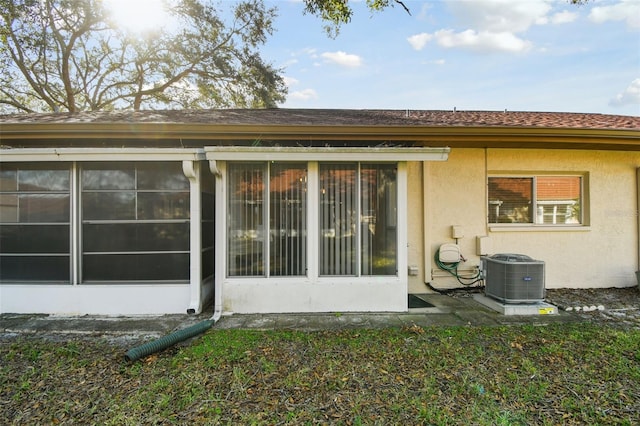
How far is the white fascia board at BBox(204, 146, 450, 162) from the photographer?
4539mm

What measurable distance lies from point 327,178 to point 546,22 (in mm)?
7330

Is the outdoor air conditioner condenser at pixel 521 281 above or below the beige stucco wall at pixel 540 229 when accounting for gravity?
below

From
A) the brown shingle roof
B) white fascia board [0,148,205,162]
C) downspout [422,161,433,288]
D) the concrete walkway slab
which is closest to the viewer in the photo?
the concrete walkway slab

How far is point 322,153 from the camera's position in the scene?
15.1ft

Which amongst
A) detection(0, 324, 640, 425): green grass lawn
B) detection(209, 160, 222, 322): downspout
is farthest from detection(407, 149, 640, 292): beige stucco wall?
detection(209, 160, 222, 322): downspout

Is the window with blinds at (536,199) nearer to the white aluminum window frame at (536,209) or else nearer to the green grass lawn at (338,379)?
the white aluminum window frame at (536,209)

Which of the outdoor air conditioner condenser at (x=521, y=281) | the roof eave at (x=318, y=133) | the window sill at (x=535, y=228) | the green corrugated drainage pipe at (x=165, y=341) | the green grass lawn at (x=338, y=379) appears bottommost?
the green grass lawn at (x=338, y=379)

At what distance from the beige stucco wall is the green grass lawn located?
2203 mm

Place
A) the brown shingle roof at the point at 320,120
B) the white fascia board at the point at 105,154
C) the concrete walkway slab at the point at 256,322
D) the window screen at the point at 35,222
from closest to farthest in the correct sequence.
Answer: the concrete walkway slab at the point at 256,322
the white fascia board at the point at 105,154
the window screen at the point at 35,222
the brown shingle roof at the point at 320,120

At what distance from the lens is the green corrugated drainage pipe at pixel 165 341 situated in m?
3.34

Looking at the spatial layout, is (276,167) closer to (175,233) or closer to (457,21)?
(175,233)

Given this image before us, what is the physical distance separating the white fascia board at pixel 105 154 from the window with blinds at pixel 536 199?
5583 mm

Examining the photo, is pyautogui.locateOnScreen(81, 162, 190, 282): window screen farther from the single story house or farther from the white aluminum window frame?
the white aluminum window frame

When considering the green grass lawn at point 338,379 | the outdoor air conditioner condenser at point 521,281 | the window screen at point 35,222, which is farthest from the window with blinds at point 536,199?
the window screen at point 35,222
